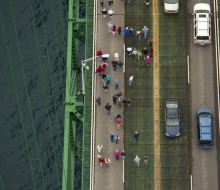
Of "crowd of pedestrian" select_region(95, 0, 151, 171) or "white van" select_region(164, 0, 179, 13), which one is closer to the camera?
"crowd of pedestrian" select_region(95, 0, 151, 171)

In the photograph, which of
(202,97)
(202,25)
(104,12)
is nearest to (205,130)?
(202,97)

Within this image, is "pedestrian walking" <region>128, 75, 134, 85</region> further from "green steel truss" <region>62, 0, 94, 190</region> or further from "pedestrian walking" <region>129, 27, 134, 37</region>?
"pedestrian walking" <region>129, 27, 134, 37</region>

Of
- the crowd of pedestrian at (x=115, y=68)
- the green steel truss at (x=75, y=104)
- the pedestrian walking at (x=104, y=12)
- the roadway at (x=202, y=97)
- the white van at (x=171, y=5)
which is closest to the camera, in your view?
the roadway at (x=202, y=97)

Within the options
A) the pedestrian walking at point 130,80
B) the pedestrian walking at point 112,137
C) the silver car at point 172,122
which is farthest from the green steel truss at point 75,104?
the silver car at point 172,122

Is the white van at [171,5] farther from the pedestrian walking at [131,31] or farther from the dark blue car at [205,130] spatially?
the dark blue car at [205,130]

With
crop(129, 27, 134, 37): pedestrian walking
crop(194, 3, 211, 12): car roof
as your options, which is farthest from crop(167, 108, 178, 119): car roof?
crop(194, 3, 211, 12): car roof

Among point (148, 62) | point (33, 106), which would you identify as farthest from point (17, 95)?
point (148, 62)

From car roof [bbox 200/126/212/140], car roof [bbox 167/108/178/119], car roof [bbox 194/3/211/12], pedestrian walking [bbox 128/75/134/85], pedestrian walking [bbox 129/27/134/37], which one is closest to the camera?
car roof [bbox 200/126/212/140]
